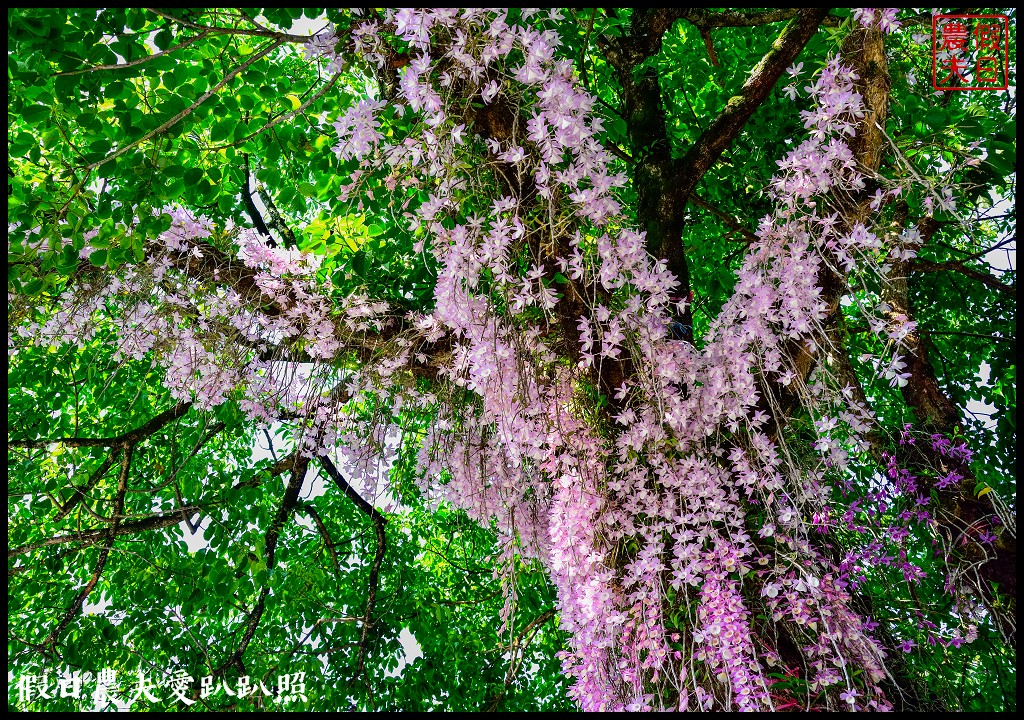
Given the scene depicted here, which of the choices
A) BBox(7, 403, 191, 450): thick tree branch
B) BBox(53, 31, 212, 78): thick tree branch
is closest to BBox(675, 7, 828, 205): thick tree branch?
BBox(53, 31, 212, 78): thick tree branch

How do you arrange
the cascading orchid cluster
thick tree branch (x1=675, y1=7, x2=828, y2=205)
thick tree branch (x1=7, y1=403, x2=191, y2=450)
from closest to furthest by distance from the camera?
the cascading orchid cluster, thick tree branch (x1=675, y1=7, x2=828, y2=205), thick tree branch (x1=7, y1=403, x2=191, y2=450)

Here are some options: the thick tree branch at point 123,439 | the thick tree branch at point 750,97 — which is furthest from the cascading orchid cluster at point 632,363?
the thick tree branch at point 123,439

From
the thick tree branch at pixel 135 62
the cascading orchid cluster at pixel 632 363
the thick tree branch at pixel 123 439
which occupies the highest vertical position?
the thick tree branch at pixel 135 62

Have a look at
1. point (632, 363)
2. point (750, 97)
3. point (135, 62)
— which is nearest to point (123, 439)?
point (135, 62)

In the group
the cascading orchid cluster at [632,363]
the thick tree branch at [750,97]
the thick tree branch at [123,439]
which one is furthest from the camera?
the thick tree branch at [123,439]

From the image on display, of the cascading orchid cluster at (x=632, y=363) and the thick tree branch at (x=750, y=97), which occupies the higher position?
the thick tree branch at (x=750, y=97)

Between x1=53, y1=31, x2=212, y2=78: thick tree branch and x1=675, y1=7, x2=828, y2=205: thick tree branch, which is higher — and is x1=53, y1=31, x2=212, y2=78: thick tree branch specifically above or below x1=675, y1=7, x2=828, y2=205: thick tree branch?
below

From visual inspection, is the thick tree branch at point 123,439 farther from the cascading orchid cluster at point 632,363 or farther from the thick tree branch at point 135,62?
the cascading orchid cluster at point 632,363

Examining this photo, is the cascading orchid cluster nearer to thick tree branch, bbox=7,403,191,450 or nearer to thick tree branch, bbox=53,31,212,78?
thick tree branch, bbox=53,31,212,78

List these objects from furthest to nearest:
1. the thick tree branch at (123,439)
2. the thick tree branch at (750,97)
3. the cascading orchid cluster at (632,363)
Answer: the thick tree branch at (123,439) < the thick tree branch at (750,97) < the cascading orchid cluster at (632,363)

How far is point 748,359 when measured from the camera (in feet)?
7.25

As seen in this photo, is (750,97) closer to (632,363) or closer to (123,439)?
(632,363)

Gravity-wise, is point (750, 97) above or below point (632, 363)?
above

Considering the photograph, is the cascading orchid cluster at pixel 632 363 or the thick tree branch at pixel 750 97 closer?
the cascading orchid cluster at pixel 632 363
